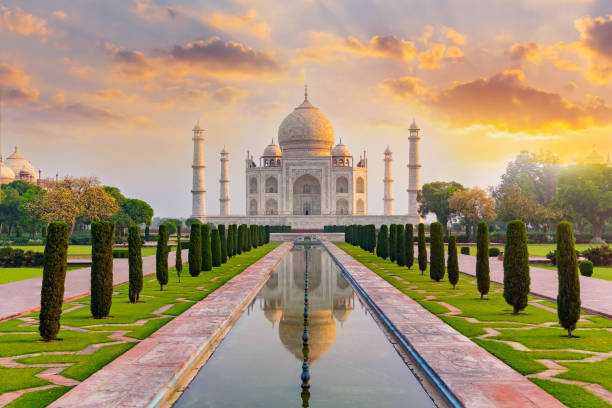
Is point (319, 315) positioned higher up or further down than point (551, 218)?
further down

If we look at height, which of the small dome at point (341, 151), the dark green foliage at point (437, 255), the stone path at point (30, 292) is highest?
the small dome at point (341, 151)

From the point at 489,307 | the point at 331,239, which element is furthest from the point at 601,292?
the point at 331,239

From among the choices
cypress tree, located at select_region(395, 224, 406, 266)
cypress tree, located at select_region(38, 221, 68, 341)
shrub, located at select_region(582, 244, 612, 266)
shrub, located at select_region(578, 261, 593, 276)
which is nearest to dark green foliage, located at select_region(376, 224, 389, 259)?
cypress tree, located at select_region(395, 224, 406, 266)

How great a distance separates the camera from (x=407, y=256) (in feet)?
60.6

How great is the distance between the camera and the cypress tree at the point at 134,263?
1103 centimetres

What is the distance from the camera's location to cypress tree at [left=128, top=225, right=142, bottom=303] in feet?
36.2

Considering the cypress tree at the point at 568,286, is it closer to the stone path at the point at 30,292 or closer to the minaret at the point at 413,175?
the stone path at the point at 30,292

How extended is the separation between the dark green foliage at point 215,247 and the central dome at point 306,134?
142ft

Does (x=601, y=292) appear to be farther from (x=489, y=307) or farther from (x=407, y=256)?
(x=407, y=256)

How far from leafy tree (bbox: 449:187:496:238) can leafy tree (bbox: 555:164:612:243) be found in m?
4.47

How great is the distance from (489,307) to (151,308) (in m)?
6.31

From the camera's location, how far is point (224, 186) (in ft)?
197

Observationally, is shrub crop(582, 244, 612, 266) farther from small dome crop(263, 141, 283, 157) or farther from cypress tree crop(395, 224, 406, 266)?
small dome crop(263, 141, 283, 157)

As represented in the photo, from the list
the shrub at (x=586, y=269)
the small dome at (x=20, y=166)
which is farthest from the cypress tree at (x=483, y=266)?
the small dome at (x=20, y=166)
